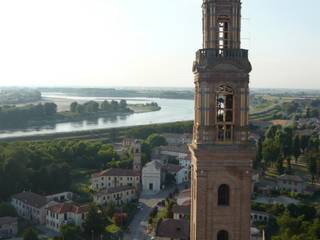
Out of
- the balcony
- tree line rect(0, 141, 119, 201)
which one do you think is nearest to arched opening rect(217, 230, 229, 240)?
the balcony

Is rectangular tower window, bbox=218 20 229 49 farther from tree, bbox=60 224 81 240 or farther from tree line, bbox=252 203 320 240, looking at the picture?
tree, bbox=60 224 81 240

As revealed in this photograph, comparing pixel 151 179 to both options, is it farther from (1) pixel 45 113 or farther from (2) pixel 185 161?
(1) pixel 45 113

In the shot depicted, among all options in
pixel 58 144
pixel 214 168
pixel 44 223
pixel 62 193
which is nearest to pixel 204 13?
pixel 214 168

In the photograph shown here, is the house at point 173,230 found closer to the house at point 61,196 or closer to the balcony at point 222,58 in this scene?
the house at point 61,196

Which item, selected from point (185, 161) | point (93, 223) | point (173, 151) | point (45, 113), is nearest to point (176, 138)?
point (173, 151)

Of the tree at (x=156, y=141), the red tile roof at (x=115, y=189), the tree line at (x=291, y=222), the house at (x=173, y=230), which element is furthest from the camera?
the tree at (x=156, y=141)

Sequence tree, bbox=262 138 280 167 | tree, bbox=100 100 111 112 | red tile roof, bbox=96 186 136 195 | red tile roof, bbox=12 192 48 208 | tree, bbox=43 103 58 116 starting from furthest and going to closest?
tree, bbox=100 100 111 112, tree, bbox=43 103 58 116, tree, bbox=262 138 280 167, red tile roof, bbox=96 186 136 195, red tile roof, bbox=12 192 48 208

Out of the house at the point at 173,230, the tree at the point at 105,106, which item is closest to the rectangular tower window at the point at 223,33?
the house at the point at 173,230
